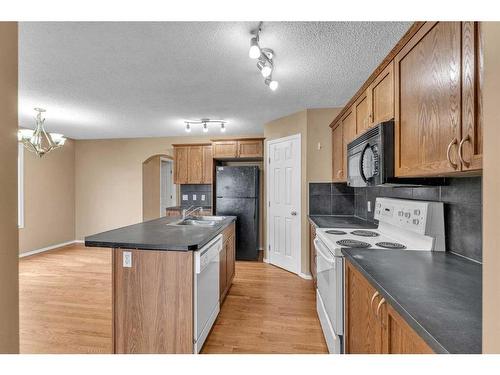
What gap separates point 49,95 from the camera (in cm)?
288

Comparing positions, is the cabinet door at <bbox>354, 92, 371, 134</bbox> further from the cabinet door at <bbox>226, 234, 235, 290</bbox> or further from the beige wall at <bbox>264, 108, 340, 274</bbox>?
the cabinet door at <bbox>226, 234, 235, 290</bbox>

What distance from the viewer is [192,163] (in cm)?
498

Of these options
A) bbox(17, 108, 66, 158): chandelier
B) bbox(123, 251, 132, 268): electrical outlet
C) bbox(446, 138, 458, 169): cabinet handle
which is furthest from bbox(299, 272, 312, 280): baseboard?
bbox(17, 108, 66, 158): chandelier

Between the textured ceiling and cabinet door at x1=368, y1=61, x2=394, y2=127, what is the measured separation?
35cm

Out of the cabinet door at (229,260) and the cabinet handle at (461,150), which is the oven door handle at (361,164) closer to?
the cabinet handle at (461,150)

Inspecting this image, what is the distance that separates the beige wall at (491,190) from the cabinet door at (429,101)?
0.59 metres

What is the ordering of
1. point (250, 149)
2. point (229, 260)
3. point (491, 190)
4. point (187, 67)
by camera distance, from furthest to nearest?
point (250, 149), point (229, 260), point (187, 67), point (491, 190)

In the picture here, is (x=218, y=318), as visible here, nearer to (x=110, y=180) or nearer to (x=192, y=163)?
(x=192, y=163)

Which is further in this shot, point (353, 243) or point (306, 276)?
point (306, 276)

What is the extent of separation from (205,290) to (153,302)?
40 centimetres

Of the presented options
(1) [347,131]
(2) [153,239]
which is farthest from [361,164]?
(2) [153,239]

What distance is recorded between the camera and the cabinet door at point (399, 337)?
0.74 m

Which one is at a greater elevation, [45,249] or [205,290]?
[205,290]
